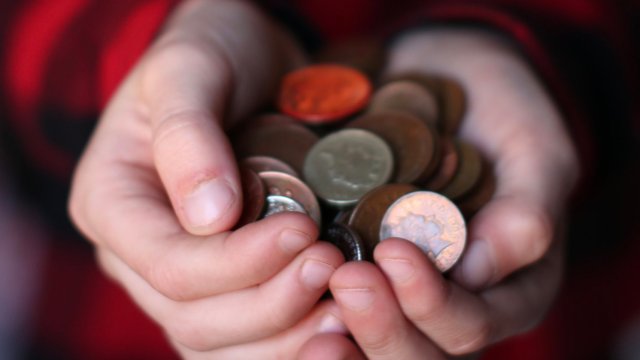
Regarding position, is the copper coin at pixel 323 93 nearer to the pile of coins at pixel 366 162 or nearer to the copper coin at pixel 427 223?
the pile of coins at pixel 366 162

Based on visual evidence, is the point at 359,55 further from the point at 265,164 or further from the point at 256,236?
the point at 256,236

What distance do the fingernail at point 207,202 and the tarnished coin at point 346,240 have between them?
16 cm

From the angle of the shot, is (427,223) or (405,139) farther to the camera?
(405,139)

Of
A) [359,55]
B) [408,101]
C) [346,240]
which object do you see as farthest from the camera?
[359,55]

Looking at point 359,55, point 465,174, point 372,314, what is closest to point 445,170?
point 465,174

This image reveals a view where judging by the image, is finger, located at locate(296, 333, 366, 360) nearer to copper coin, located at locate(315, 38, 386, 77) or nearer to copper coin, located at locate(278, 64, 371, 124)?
copper coin, located at locate(278, 64, 371, 124)

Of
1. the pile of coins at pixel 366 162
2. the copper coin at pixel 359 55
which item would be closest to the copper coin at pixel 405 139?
A: the pile of coins at pixel 366 162

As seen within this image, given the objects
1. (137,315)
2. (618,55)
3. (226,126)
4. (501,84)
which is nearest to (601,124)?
(618,55)

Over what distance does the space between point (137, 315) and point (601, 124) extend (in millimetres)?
1143

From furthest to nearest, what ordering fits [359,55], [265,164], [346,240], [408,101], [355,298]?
[359,55] < [408,101] < [265,164] < [346,240] < [355,298]

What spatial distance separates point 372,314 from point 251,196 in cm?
27

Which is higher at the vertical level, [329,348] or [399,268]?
[399,268]

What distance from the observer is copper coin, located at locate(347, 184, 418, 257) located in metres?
0.94

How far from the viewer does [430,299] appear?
0.80 meters
